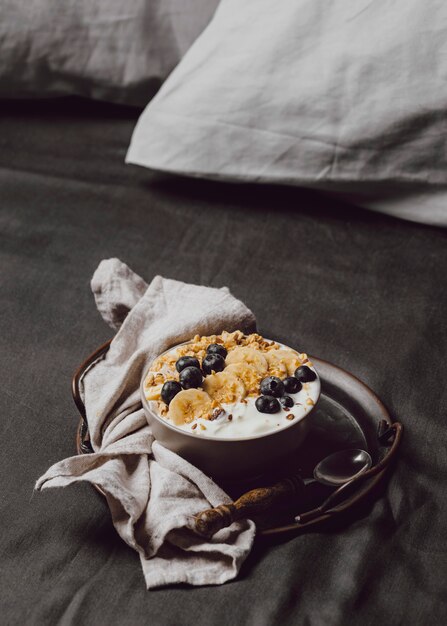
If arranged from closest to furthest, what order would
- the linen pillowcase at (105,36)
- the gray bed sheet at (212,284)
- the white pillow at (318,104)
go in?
the gray bed sheet at (212,284)
the white pillow at (318,104)
the linen pillowcase at (105,36)

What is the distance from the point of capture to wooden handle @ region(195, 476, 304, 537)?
0.56 metres

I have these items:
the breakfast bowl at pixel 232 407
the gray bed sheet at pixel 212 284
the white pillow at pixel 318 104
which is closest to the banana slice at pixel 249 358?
the breakfast bowl at pixel 232 407

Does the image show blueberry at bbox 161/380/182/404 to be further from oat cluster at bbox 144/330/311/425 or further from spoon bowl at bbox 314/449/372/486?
spoon bowl at bbox 314/449/372/486

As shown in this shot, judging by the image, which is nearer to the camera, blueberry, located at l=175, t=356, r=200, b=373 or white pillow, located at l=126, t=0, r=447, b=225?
blueberry, located at l=175, t=356, r=200, b=373

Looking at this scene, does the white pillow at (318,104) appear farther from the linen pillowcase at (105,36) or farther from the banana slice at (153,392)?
the banana slice at (153,392)

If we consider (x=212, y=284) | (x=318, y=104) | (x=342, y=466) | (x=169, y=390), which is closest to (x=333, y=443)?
(x=342, y=466)

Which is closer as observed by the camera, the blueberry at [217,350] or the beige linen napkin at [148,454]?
the beige linen napkin at [148,454]

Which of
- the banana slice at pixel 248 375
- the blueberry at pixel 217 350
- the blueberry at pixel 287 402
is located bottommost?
the blueberry at pixel 217 350

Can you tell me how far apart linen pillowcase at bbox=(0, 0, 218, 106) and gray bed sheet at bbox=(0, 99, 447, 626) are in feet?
0.32

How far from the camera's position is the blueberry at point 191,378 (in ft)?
2.03

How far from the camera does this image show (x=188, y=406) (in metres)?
0.61

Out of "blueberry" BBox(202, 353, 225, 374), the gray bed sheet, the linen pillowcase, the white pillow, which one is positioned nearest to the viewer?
the gray bed sheet

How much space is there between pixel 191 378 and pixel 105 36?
2.48 ft

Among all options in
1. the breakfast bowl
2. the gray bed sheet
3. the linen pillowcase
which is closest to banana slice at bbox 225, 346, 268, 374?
the breakfast bowl
